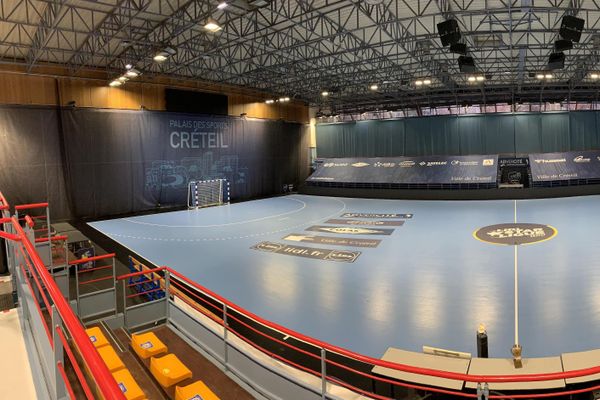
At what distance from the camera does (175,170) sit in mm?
21344

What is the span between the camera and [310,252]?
37.1 feet

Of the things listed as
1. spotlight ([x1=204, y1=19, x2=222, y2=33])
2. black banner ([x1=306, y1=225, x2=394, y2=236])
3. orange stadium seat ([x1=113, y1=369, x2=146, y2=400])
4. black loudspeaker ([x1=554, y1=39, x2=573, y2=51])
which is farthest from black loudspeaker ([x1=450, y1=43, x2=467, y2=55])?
orange stadium seat ([x1=113, y1=369, x2=146, y2=400])

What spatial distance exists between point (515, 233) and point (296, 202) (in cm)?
1263

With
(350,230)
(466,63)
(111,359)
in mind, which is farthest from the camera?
(350,230)

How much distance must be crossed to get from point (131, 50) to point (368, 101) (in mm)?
17655

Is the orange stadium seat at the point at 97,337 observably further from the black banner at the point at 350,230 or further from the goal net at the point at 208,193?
the goal net at the point at 208,193

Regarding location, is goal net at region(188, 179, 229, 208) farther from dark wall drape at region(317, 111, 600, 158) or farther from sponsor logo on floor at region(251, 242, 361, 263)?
dark wall drape at region(317, 111, 600, 158)

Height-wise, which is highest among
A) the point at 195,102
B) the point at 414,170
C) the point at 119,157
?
the point at 195,102

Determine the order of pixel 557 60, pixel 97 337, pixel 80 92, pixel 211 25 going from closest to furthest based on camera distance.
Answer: pixel 97 337, pixel 211 25, pixel 557 60, pixel 80 92

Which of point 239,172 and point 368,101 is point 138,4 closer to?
point 239,172

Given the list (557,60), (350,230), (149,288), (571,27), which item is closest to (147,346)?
(149,288)

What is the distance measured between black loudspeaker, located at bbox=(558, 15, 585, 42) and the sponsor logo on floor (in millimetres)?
8410

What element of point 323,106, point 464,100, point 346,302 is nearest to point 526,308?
point 346,302

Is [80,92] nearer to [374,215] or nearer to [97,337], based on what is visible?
[374,215]
